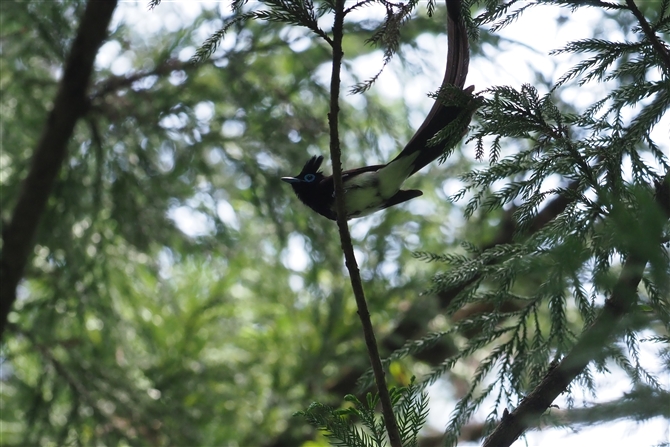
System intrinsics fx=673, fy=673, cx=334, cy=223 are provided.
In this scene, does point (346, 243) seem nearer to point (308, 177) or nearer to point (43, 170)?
point (308, 177)

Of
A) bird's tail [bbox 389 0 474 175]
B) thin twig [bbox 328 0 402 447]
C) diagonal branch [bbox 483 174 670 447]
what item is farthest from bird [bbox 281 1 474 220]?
diagonal branch [bbox 483 174 670 447]

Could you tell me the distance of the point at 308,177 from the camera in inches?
132

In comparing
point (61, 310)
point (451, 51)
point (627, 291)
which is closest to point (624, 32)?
point (451, 51)

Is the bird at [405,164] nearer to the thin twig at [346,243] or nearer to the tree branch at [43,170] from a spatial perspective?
the thin twig at [346,243]

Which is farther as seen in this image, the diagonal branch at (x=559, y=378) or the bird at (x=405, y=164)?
the bird at (x=405, y=164)

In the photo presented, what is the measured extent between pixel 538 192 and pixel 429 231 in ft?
13.2

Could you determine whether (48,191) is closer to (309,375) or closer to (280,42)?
(280,42)

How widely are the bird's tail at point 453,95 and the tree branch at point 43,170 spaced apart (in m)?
3.04

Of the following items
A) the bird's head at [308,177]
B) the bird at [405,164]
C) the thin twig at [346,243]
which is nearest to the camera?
the thin twig at [346,243]

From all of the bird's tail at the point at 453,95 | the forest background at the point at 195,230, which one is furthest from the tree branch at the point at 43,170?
the bird's tail at the point at 453,95

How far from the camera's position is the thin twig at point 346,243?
1838mm

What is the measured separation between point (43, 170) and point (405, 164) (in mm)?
2939

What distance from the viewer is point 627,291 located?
1607mm

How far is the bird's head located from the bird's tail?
3.06 ft
